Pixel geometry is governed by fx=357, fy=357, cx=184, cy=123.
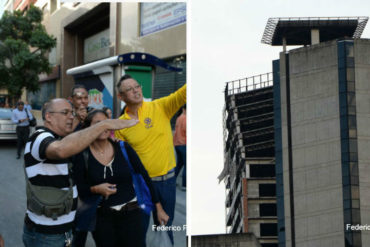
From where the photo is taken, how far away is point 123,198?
196 cm

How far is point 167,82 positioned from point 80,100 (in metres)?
0.65

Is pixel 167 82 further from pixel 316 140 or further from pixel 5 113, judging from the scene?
pixel 316 140

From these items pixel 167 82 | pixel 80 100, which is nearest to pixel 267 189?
pixel 167 82

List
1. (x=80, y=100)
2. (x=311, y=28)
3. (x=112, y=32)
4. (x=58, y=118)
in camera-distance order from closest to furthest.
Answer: (x=58, y=118)
(x=80, y=100)
(x=112, y=32)
(x=311, y=28)

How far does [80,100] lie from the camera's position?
2.38 metres

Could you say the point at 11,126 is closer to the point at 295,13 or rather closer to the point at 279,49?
the point at 279,49

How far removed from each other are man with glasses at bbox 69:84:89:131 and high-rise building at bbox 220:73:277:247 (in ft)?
5.56

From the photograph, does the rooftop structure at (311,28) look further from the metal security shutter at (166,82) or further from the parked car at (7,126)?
the parked car at (7,126)

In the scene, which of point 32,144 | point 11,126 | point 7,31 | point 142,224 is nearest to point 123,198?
point 142,224

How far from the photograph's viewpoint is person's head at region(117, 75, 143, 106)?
7.90ft

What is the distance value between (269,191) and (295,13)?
2013 millimetres

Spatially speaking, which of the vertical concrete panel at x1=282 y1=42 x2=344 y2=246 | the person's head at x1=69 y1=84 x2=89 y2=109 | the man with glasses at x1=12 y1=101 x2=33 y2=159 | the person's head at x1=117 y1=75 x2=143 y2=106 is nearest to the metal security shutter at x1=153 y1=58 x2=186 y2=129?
the person's head at x1=117 y1=75 x2=143 y2=106

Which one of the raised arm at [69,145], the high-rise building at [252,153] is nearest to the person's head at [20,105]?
the raised arm at [69,145]

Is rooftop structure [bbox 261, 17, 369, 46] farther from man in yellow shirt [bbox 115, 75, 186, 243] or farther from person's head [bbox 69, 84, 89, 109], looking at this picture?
person's head [bbox 69, 84, 89, 109]
